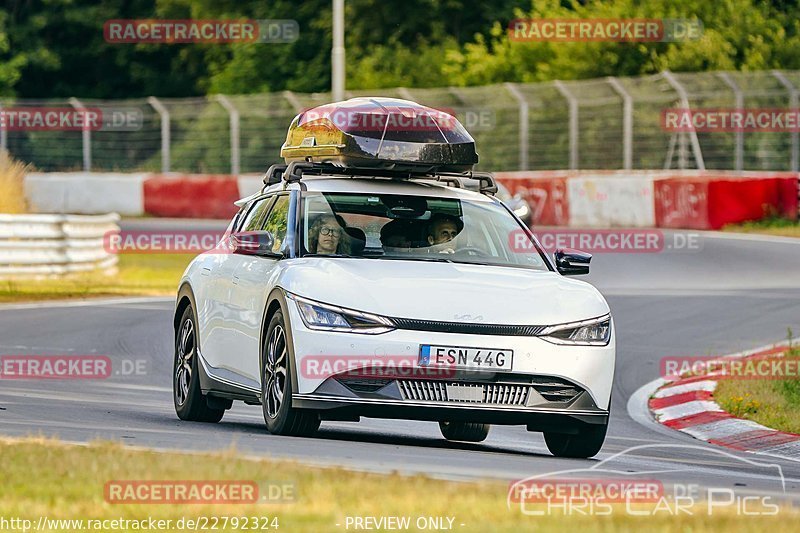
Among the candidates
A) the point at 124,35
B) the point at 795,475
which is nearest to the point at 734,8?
the point at 124,35

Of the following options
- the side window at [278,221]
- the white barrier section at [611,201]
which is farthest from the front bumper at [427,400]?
the white barrier section at [611,201]

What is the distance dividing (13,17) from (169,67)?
642 cm

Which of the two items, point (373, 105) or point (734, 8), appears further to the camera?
point (734, 8)

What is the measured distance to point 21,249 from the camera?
985 inches

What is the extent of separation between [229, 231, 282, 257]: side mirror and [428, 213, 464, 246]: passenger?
0.92m

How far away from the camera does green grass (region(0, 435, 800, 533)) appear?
6.42 m

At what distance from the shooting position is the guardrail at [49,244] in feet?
81.6

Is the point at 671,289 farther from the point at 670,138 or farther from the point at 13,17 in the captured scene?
the point at 13,17

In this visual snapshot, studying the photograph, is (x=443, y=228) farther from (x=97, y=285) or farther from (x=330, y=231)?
(x=97, y=285)

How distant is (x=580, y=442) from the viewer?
395 inches

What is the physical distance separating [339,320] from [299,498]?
8.82ft
